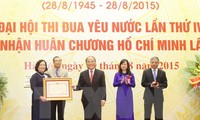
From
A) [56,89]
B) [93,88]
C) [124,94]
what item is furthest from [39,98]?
[124,94]

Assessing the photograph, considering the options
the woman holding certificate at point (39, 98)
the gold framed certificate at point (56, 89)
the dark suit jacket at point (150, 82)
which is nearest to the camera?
the gold framed certificate at point (56, 89)

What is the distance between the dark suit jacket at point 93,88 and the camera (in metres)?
4.27

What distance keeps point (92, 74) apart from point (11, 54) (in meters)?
1.08

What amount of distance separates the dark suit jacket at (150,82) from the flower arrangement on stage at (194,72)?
1.11 feet

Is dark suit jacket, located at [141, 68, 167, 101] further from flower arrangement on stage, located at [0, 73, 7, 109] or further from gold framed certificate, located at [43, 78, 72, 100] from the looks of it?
flower arrangement on stage, located at [0, 73, 7, 109]

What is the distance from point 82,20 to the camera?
4434mm

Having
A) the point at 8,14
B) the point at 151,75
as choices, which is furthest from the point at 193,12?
the point at 8,14

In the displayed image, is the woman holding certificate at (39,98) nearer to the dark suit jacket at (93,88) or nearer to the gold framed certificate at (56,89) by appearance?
the gold framed certificate at (56,89)

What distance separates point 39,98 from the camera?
13.9 ft

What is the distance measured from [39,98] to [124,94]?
108 centimetres

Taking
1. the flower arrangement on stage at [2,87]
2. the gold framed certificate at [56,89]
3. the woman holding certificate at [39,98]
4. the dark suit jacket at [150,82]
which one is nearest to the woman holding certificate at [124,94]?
the dark suit jacket at [150,82]

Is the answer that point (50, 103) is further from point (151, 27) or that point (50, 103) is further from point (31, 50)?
point (151, 27)

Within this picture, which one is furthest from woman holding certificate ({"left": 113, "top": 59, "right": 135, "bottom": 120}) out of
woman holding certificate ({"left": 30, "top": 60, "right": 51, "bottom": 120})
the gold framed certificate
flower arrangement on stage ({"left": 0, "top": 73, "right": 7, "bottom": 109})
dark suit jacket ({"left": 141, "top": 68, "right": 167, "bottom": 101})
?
flower arrangement on stage ({"left": 0, "top": 73, "right": 7, "bottom": 109})

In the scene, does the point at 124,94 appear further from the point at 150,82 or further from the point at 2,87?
the point at 2,87
